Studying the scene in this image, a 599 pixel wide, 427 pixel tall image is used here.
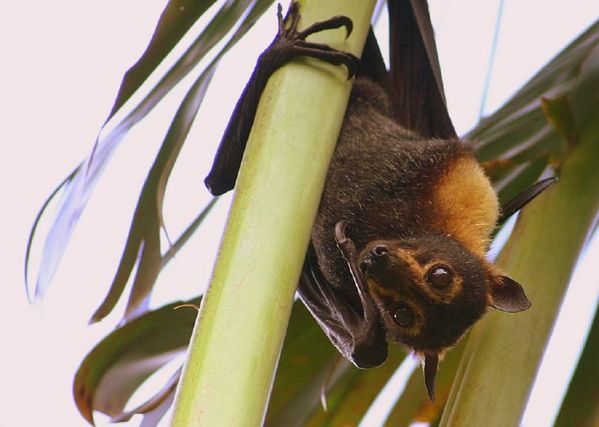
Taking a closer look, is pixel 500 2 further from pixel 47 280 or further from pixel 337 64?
pixel 47 280

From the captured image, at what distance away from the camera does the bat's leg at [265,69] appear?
103 centimetres

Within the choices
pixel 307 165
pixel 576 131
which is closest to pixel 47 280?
pixel 307 165

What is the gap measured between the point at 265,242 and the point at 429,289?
1.02m

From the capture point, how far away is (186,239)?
1465 mm

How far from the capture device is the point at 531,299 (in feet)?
3.87

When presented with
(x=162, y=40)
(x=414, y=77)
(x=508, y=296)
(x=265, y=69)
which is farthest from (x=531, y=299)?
(x=414, y=77)

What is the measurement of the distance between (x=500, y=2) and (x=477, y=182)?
0.43 metres

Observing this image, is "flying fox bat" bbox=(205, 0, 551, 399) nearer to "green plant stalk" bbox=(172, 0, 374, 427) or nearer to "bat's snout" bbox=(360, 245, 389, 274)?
"bat's snout" bbox=(360, 245, 389, 274)

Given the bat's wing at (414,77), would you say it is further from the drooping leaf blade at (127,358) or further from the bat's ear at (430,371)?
the drooping leaf blade at (127,358)

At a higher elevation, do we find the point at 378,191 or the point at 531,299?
the point at 378,191

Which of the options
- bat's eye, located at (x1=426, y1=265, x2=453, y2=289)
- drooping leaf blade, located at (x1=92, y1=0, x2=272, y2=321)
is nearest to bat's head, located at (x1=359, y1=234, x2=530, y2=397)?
bat's eye, located at (x1=426, y1=265, x2=453, y2=289)

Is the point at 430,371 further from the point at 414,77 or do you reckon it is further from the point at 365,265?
the point at 414,77

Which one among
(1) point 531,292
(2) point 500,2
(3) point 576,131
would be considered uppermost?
(2) point 500,2

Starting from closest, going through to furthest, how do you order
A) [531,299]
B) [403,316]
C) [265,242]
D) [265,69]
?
[265,242] < [531,299] < [265,69] < [403,316]
